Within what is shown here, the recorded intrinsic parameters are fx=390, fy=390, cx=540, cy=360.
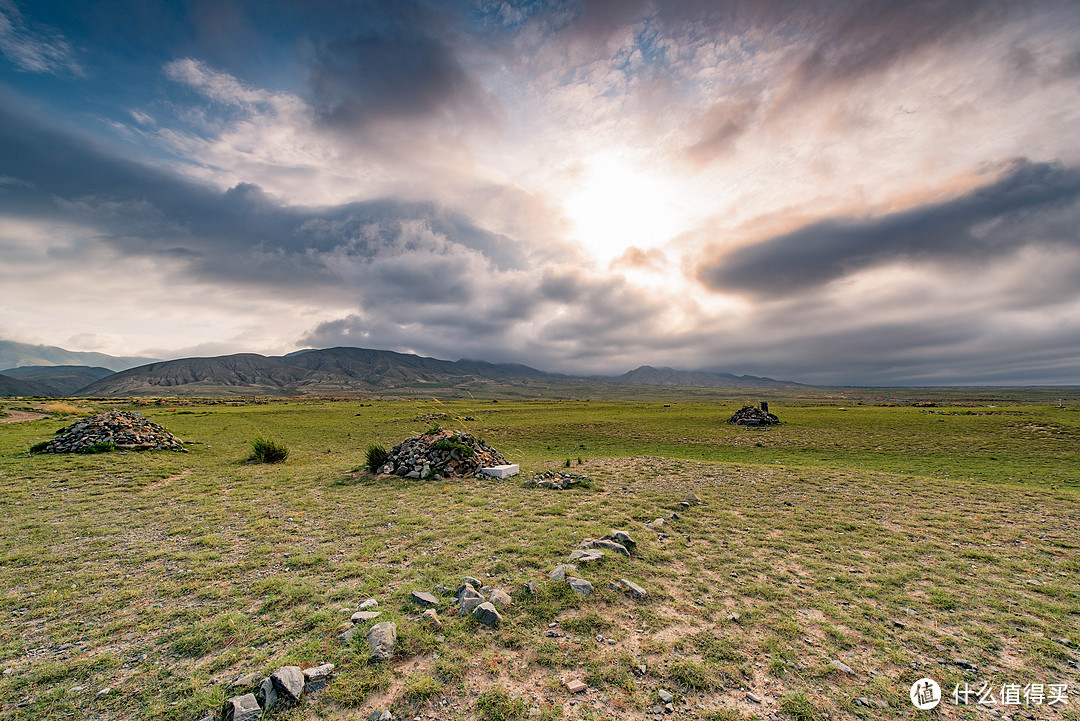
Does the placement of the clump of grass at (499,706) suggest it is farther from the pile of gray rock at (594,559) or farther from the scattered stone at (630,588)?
the scattered stone at (630,588)

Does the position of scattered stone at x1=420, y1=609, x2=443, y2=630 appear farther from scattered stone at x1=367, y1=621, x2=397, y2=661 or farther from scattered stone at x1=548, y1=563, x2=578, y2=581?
scattered stone at x1=548, y1=563, x2=578, y2=581

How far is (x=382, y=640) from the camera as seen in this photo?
5496 mm

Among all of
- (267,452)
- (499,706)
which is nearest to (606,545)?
(499,706)

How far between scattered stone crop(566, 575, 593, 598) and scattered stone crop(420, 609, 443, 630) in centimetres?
241

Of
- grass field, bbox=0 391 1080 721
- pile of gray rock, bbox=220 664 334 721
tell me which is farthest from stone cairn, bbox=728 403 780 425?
pile of gray rock, bbox=220 664 334 721

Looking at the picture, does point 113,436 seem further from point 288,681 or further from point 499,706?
point 499,706

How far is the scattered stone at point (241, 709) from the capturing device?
4254mm

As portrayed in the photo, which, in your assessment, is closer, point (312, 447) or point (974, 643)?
point (974, 643)

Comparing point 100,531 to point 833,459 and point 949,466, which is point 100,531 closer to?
point 833,459

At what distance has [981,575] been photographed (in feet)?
26.5

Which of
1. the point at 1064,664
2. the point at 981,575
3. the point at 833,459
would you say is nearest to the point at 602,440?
the point at 833,459

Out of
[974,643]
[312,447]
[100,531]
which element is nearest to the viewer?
[974,643]

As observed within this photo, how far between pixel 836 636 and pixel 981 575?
16.5 ft

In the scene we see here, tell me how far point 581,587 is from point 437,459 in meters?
12.9
